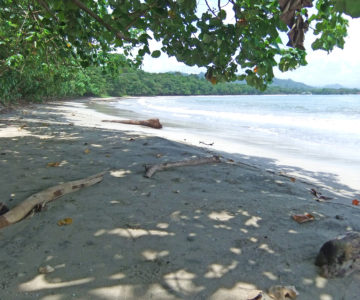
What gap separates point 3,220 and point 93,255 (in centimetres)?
98

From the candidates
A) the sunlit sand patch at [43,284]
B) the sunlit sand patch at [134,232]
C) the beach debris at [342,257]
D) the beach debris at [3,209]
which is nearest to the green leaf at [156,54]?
the sunlit sand patch at [134,232]

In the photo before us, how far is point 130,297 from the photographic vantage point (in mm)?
2020

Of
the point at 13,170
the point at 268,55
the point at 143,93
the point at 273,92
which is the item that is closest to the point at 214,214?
the point at 268,55

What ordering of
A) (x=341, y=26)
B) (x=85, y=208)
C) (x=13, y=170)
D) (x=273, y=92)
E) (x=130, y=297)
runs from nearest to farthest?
(x=130, y=297) < (x=85, y=208) < (x=341, y=26) < (x=13, y=170) < (x=273, y=92)

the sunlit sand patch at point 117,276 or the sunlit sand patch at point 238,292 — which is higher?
the sunlit sand patch at point 117,276

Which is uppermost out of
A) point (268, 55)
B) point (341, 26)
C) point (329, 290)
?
point (341, 26)

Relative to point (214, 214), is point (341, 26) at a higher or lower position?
→ higher

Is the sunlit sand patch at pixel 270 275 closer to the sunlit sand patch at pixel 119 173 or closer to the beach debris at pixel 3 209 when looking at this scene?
the beach debris at pixel 3 209

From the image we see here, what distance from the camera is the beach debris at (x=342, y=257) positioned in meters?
2.30

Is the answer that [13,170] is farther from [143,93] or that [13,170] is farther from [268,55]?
[143,93]

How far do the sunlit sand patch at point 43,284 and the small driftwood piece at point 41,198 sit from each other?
0.90 metres

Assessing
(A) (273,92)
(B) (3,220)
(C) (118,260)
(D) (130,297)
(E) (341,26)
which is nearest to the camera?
(D) (130,297)

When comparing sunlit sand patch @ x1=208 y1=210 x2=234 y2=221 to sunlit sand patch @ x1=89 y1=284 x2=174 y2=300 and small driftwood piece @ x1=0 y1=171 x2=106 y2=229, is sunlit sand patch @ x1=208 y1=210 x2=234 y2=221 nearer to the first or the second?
sunlit sand patch @ x1=89 y1=284 x2=174 y2=300

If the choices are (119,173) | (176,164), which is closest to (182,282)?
(119,173)
